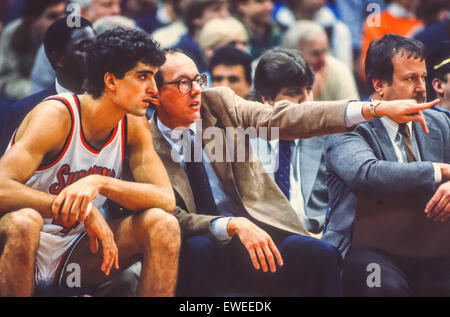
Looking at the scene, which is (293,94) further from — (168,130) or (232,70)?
(168,130)

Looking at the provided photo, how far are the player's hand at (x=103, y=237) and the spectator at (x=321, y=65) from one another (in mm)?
2374

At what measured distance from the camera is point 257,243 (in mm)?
2789

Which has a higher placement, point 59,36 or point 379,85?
point 59,36

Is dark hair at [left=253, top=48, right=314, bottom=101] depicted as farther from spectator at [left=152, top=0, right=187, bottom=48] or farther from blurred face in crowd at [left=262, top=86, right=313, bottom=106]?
spectator at [left=152, top=0, right=187, bottom=48]

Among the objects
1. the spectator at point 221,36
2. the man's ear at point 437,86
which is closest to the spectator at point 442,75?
the man's ear at point 437,86

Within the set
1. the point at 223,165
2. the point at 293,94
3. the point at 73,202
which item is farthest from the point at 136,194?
the point at 293,94

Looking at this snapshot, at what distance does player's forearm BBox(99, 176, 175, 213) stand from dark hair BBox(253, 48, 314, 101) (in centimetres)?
110

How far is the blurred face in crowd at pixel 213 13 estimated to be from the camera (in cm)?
543

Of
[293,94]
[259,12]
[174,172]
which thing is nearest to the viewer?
[174,172]

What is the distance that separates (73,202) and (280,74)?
153cm
